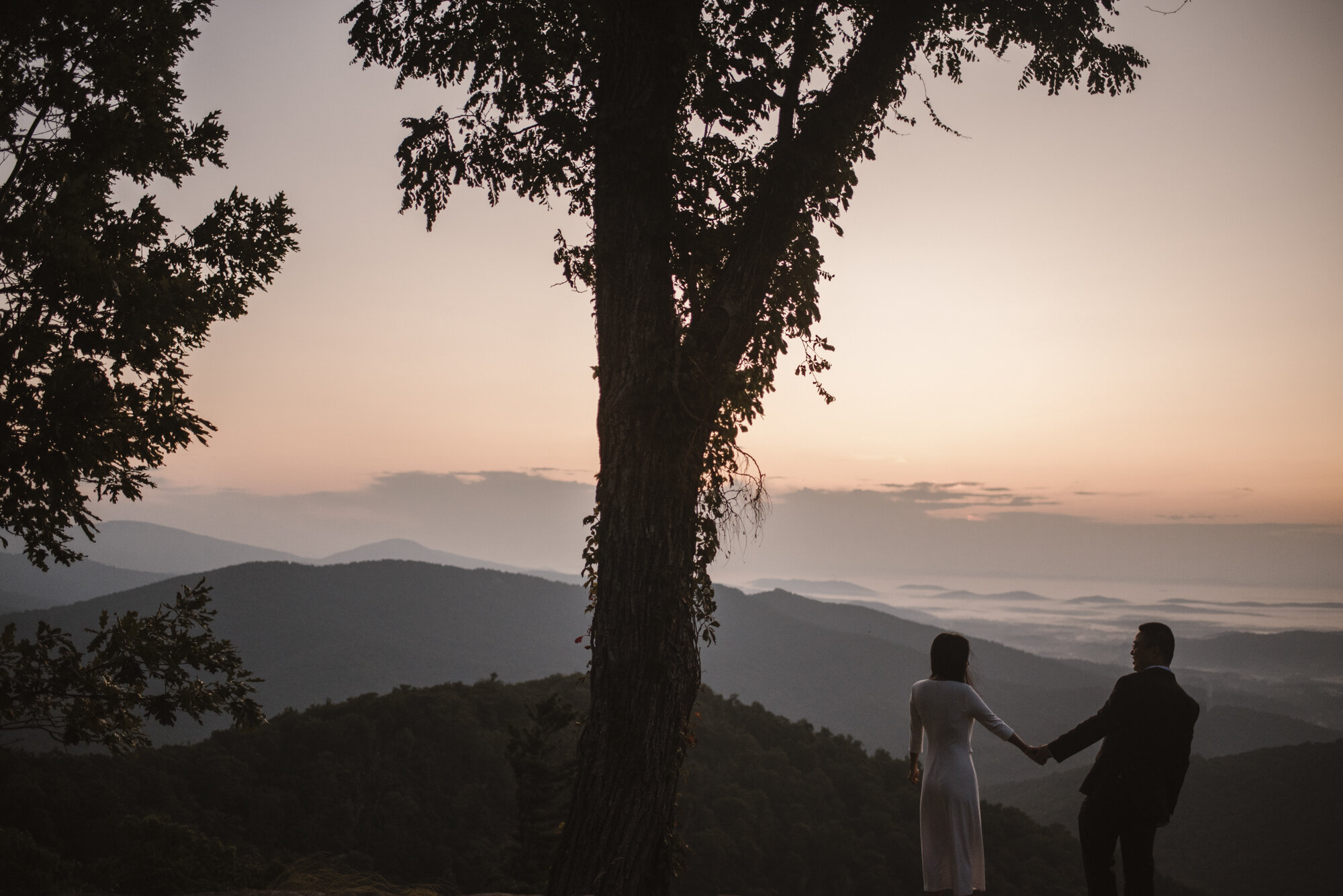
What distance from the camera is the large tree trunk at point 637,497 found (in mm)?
3578

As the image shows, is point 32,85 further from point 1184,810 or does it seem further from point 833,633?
point 833,633

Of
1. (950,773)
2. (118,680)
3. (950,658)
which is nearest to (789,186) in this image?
(950,658)

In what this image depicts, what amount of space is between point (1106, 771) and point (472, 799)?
55.3m

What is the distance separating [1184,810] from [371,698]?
2629 inches

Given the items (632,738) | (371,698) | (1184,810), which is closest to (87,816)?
(371,698)

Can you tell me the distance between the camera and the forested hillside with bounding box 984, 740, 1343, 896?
169 ft

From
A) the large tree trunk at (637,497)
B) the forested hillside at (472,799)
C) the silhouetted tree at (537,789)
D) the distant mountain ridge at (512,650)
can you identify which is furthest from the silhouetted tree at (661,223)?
the distant mountain ridge at (512,650)

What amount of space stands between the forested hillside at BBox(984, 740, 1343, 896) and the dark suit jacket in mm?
67017

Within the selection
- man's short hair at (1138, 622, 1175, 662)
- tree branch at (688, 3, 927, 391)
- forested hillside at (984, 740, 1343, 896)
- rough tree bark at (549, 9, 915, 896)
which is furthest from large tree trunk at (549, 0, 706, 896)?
forested hillside at (984, 740, 1343, 896)

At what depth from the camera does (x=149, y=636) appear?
201 inches

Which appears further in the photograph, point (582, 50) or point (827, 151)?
point (582, 50)

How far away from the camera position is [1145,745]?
3.77 metres

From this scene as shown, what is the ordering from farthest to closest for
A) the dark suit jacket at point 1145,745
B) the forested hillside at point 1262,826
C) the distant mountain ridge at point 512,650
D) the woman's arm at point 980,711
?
1. the distant mountain ridge at point 512,650
2. the forested hillside at point 1262,826
3. the woman's arm at point 980,711
4. the dark suit jacket at point 1145,745

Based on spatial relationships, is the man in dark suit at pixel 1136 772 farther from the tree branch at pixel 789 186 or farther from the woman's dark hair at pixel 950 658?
the tree branch at pixel 789 186
